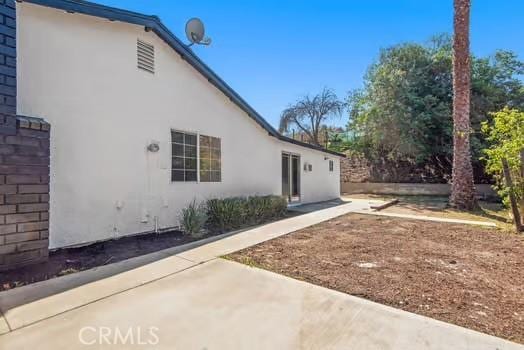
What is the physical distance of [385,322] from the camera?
2.83 metres

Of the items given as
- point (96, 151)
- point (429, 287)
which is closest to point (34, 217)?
point (96, 151)

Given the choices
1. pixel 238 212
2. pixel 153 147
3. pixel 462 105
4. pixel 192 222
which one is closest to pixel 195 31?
pixel 153 147

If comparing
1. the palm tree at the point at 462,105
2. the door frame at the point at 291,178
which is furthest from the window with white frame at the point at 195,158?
the palm tree at the point at 462,105

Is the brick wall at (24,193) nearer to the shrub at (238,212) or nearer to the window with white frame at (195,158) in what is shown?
the window with white frame at (195,158)

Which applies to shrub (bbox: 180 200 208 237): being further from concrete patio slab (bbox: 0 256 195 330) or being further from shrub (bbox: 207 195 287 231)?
concrete patio slab (bbox: 0 256 195 330)

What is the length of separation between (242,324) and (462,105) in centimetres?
1255

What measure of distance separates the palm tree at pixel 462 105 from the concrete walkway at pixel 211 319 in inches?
419

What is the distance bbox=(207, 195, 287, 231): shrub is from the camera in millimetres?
7594

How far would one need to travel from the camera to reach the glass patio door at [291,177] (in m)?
12.6

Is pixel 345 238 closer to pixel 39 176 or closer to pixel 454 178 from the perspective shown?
pixel 39 176

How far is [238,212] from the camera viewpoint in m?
7.80

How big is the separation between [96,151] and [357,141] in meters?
18.6

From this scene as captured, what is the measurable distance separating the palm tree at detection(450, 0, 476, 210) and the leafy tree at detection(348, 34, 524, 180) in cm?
510

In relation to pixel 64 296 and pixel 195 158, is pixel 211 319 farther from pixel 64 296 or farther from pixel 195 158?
pixel 195 158
